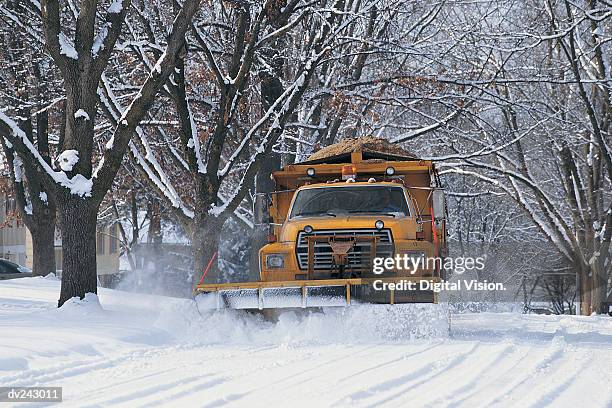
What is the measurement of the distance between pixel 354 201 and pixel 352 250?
137 cm

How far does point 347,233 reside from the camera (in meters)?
13.1

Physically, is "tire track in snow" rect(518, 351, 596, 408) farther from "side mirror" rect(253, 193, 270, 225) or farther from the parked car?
the parked car

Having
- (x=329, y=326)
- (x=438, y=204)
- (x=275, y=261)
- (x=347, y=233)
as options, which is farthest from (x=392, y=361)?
(x=438, y=204)

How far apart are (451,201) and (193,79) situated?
126 ft

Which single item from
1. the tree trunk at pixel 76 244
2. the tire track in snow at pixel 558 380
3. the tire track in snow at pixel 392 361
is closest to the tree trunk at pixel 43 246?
the tree trunk at pixel 76 244

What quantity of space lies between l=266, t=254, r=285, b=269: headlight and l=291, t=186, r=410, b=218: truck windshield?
1.09 m

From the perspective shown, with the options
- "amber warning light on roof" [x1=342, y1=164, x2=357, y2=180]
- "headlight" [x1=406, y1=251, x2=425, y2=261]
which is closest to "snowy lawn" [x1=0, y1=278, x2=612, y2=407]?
"headlight" [x1=406, y1=251, x2=425, y2=261]

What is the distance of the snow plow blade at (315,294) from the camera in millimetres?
11766

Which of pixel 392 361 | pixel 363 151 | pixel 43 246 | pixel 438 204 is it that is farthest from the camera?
pixel 43 246

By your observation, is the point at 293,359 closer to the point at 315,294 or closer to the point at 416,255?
the point at 315,294

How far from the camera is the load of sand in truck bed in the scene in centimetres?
1571

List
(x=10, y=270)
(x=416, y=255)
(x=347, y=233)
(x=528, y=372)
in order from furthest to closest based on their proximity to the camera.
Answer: (x=10, y=270) → (x=347, y=233) → (x=416, y=255) → (x=528, y=372)

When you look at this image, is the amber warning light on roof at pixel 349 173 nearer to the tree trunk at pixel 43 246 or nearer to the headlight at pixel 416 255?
the headlight at pixel 416 255

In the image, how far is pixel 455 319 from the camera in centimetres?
1662
